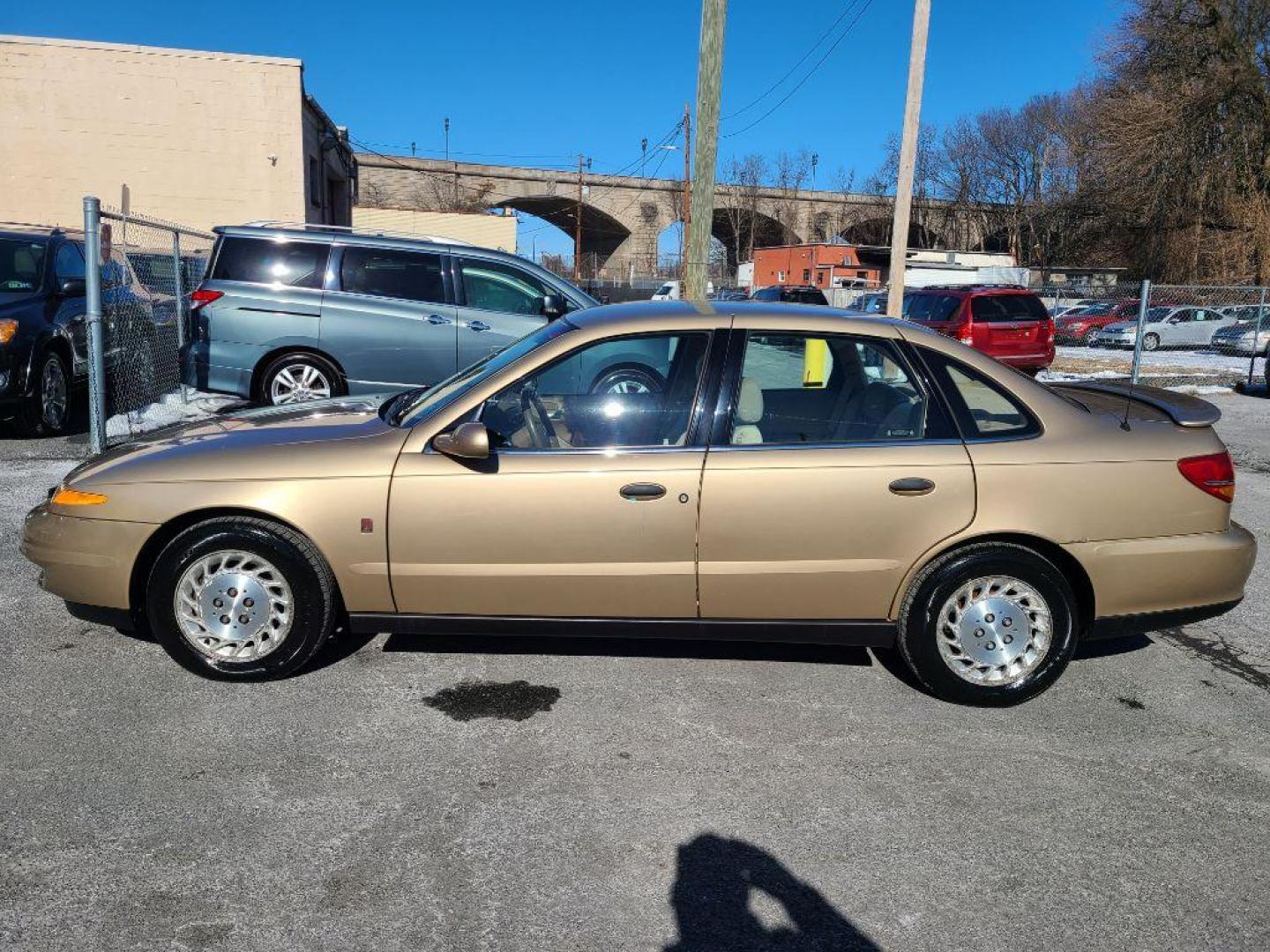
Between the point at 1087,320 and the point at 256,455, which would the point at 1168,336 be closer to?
the point at 1087,320

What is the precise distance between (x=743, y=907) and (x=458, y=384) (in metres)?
2.46

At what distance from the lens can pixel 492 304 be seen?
30.3 feet

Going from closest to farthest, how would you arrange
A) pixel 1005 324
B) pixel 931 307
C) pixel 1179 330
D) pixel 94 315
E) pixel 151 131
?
pixel 94 315 → pixel 1005 324 → pixel 931 307 → pixel 151 131 → pixel 1179 330

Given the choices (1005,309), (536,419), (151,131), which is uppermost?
(151,131)

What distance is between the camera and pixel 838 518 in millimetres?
3791

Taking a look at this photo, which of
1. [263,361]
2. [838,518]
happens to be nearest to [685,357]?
[838,518]

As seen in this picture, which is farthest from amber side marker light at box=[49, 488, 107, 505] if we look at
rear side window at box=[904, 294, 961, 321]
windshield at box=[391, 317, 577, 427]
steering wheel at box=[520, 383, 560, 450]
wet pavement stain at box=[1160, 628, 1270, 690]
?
rear side window at box=[904, 294, 961, 321]

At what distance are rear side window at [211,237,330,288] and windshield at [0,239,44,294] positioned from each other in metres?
1.52

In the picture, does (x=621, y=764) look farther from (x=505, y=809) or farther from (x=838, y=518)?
(x=838, y=518)

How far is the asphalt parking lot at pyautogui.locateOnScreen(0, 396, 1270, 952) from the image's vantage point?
8.55ft

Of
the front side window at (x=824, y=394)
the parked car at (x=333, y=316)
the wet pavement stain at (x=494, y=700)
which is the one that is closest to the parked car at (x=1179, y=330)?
the parked car at (x=333, y=316)

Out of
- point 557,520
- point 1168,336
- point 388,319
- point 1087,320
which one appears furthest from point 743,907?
point 1087,320

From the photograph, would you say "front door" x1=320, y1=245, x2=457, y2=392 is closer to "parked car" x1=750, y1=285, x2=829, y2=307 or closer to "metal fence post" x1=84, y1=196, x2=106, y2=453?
"metal fence post" x1=84, y1=196, x2=106, y2=453

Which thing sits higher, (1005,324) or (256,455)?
(1005,324)
